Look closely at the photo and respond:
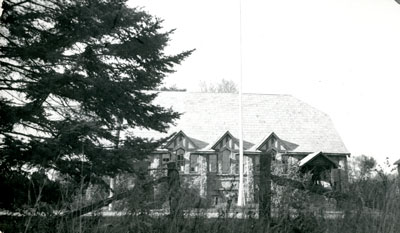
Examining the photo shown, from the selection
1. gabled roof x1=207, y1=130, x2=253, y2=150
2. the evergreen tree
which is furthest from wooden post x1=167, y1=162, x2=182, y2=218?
gabled roof x1=207, y1=130, x2=253, y2=150

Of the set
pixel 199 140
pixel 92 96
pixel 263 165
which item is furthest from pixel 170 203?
pixel 199 140

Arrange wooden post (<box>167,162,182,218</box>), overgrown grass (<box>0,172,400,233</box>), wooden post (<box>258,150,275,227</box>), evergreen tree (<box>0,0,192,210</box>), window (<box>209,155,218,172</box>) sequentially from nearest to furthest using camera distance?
overgrown grass (<box>0,172,400,233</box>)
wooden post (<box>167,162,182,218</box>)
wooden post (<box>258,150,275,227</box>)
evergreen tree (<box>0,0,192,210</box>)
window (<box>209,155,218,172</box>)

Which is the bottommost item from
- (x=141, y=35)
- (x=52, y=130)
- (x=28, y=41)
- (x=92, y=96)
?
(x=52, y=130)

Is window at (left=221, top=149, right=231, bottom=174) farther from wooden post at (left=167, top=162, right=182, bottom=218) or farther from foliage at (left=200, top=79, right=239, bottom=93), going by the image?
wooden post at (left=167, top=162, right=182, bottom=218)

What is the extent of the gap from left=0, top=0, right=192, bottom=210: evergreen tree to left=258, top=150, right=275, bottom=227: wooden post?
7.67ft

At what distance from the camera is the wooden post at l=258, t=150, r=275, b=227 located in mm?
4033

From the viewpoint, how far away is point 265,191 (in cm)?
426

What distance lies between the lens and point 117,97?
647 cm

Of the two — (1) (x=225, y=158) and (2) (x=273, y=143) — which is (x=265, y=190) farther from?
(1) (x=225, y=158)

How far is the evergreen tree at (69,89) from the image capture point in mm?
5020

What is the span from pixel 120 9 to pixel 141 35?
0.78 m

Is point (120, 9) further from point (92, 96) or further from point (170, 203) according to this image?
point (170, 203)

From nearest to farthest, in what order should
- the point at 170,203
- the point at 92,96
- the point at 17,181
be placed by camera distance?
the point at 170,203, the point at 17,181, the point at 92,96

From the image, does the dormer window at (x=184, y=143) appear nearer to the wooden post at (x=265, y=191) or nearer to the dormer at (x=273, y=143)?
the dormer at (x=273, y=143)
